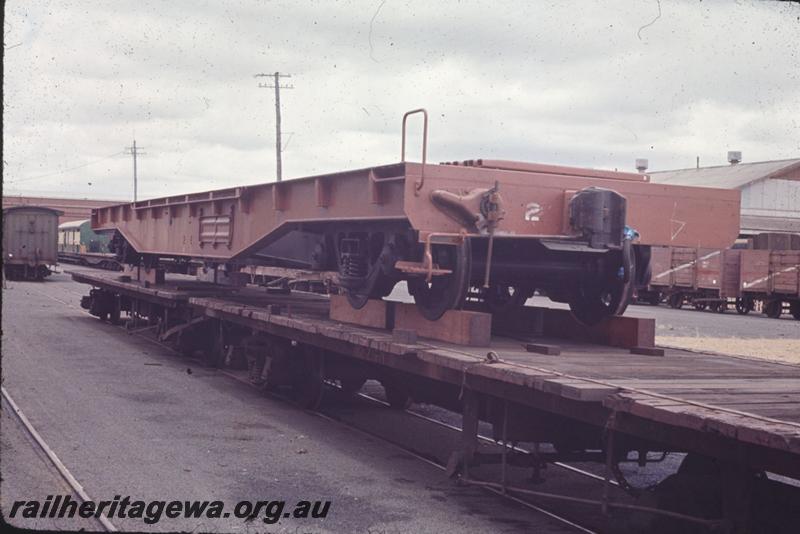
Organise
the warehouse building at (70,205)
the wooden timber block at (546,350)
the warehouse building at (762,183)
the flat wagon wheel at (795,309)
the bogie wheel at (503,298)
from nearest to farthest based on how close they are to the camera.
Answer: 1. the wooden timber block at (546,350)
2. the bogie wheel at (503,298)
3. the flat wagon wheel at (795,309)
4. the warehouse building at (762,183)
5. the warehouse building at (70,205)

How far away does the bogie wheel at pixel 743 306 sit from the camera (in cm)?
3228

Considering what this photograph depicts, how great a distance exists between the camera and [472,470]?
8062 mm

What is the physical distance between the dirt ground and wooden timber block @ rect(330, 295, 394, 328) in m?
8.01

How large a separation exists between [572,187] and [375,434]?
3169 mm

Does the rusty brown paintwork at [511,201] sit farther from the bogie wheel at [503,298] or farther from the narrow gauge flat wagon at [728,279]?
the narrow gauge flat wagon at [728,279]

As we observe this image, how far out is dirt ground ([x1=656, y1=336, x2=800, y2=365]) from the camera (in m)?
16.9

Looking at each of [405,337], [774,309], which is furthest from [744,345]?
[774,309]

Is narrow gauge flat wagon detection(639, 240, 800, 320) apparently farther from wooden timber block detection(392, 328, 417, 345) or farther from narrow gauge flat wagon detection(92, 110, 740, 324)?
wooden timber block detection(392, 328, 417, 345)

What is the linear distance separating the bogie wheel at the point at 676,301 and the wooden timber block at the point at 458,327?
1105 inches

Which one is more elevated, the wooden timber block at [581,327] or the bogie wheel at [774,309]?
the wooden timber block at [581,327]

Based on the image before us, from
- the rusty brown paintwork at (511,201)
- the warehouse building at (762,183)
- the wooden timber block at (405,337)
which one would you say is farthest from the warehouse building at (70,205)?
the wooden timber block at (405,337)

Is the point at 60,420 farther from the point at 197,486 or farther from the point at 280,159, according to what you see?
the point at 280,159

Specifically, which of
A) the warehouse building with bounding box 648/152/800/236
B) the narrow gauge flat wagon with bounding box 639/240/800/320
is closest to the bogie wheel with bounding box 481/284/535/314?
the narrow gauge flat wagon with bounding box 639/240/800/320

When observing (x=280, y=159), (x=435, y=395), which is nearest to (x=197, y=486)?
(x=435, y=395)
